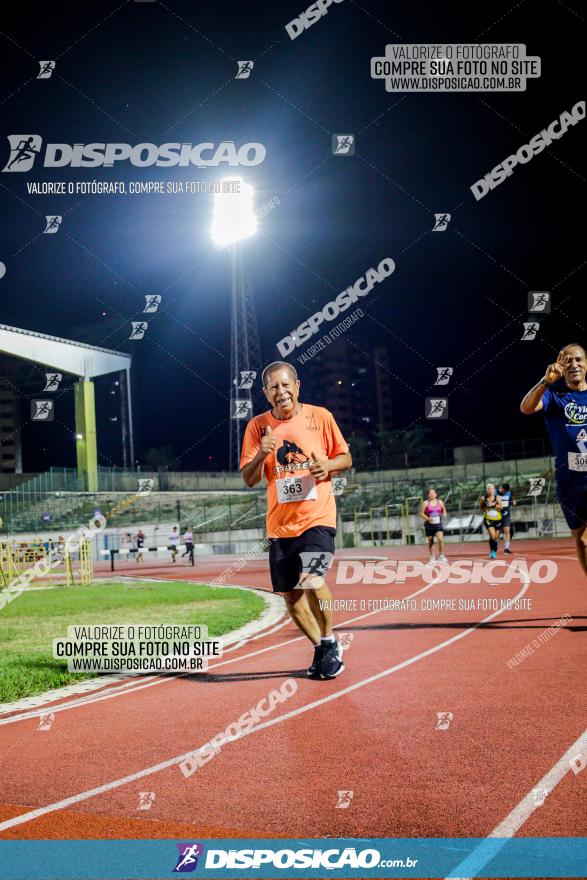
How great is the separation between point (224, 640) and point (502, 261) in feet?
153

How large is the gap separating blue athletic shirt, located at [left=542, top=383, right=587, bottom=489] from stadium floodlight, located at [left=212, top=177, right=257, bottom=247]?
990 inches

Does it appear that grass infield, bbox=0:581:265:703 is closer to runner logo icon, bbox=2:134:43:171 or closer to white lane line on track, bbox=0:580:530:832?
white lane line on track, bbox=0:580:530:832

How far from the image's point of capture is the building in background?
10556cm

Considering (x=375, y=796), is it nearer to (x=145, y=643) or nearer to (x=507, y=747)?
(x=507, y=747)

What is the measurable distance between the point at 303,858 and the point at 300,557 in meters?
3.27

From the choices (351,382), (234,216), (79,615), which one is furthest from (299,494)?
(351,382)

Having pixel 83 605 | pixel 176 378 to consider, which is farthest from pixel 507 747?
pixel 176 378

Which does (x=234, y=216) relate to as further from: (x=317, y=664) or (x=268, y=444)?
(x=317, y=664)

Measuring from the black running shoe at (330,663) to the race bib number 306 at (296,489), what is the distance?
126cm

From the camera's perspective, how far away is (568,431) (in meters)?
7.40

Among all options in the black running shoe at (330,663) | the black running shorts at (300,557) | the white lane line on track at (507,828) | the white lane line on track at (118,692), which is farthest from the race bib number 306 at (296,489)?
the white lane line on track at (507,828)

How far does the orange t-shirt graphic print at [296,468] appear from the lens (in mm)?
6227

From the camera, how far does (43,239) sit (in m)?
40.7

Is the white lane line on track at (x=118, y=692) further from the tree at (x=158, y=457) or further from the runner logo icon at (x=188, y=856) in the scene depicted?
the tree at (x=158, y=457)
